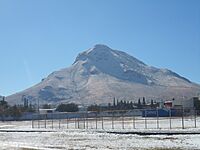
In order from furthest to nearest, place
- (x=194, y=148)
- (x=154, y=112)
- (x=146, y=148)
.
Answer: (x=154, y=112) → (x=146, y=148) → (x=194, y=148)

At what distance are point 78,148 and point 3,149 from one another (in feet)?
17.9

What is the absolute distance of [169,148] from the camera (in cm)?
2570

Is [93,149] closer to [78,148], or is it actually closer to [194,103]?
[78,148]

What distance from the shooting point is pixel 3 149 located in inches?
1195

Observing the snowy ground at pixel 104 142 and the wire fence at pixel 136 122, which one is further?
the wire fence at pixel 136 122

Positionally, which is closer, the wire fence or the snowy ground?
the snowy ground

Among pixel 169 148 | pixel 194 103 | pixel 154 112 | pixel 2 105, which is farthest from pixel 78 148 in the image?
pixel 2 105

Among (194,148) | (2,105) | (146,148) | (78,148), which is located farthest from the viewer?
(2,105)

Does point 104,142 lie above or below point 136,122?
above

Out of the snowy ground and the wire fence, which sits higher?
the snowy ground

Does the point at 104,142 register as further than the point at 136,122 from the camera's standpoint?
No

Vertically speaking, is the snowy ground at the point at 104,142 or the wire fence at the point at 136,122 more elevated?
the snowy ground at the point at 104,142

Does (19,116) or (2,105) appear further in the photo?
(2,105)

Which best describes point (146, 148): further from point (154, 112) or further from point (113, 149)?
point (154, 112)
